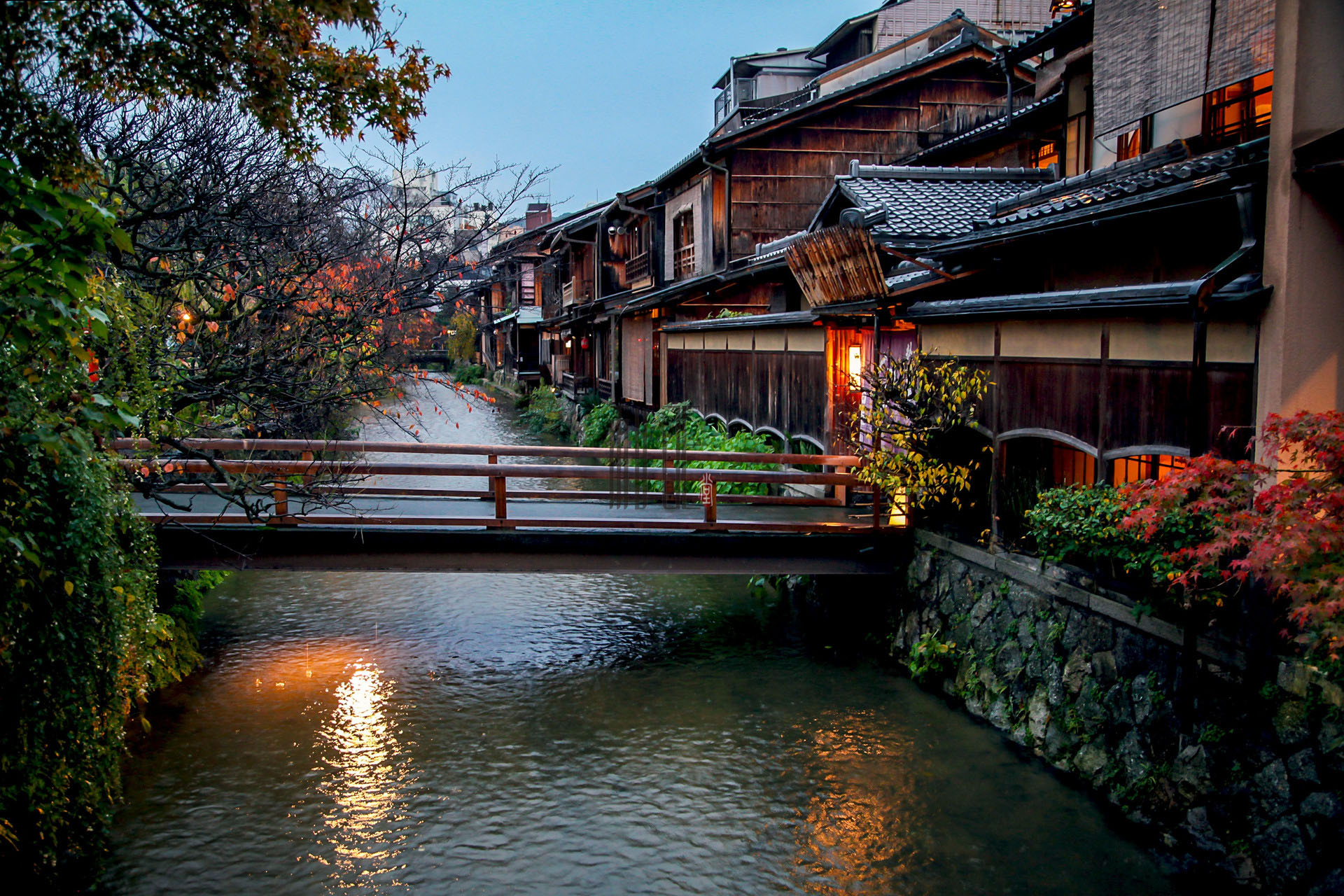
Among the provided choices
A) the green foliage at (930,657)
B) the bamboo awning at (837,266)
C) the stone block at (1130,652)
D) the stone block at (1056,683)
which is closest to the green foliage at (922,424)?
the bamboo awning at (837,266)

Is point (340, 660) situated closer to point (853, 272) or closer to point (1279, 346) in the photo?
point (853, 272)

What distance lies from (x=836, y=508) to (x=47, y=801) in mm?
10423

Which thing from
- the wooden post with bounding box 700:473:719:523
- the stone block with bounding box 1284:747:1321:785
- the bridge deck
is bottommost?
the stone block with bounding box 1284:747:1321:785

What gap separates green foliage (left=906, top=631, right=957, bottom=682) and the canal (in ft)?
0.98

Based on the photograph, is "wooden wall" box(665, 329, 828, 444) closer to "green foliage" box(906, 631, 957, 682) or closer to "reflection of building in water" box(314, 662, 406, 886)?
"green foliage" box(906, 631, 957, 682)

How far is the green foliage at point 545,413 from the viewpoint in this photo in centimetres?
3966

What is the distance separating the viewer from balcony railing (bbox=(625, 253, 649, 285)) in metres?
31.4

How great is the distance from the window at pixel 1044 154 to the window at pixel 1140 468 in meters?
9.87

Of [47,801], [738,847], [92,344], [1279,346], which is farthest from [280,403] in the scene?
[1279,346]

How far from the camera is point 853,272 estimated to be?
43.1 feet

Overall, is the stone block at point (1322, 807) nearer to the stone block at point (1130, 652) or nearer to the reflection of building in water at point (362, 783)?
the stone block at point (1130, 652)

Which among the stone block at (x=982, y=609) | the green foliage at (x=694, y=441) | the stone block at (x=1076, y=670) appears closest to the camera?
the stone block at (x=1076, y=670)

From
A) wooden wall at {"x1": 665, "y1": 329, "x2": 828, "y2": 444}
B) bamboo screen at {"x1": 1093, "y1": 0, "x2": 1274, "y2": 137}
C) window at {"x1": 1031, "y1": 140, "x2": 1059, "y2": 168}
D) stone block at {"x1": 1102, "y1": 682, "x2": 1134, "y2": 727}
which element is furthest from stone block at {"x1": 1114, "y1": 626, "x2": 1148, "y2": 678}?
window at {"x1": 1031, "y1": 140, "x2": 1059, "y2": 168}

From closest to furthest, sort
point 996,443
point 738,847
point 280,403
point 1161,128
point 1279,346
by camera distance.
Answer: point 1279,346
point 738,847
point 280,403
point 996,443
point 1161,128
